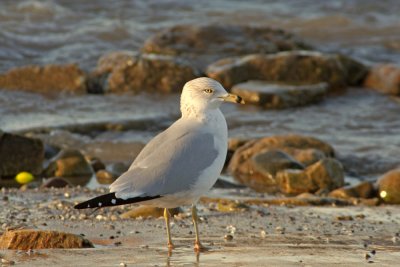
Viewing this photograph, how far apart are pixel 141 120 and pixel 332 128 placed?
2.54m

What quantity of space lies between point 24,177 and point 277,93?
4908mm

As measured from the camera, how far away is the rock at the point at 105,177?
9.96 meters

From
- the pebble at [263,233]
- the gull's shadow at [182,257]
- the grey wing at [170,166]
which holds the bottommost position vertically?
the pebble at [263,233]

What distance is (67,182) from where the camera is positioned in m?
9.54

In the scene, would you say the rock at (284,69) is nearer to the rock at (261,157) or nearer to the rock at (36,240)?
the rock at (261,157)

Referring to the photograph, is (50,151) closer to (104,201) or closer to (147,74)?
(147,74)

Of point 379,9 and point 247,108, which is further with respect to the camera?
point 379,9

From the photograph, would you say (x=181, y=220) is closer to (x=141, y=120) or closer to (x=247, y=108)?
(x=141, y=120)

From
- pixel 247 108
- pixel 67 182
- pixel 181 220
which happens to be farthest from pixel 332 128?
pixel 181 220

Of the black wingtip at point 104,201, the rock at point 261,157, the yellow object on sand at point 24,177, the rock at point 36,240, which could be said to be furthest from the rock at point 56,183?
the black wingtip at point 104,201

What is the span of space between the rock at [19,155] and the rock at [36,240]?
13.9 feet

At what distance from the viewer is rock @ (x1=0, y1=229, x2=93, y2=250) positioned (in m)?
6.00

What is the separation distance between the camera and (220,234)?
6836 millimetres

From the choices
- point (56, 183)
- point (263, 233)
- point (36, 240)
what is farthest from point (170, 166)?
point (56, 183)
